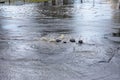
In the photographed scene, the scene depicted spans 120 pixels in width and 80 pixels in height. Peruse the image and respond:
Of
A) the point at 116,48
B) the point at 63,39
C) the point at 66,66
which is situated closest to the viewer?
the point at 66,66

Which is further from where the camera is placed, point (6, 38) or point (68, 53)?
point (6, 38)

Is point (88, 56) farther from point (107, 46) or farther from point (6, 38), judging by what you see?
point (6, 38)

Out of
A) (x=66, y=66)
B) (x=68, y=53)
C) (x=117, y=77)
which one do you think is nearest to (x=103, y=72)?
(x=117, y=77)

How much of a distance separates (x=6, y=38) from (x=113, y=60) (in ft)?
16.4

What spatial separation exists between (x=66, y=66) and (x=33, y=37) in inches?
190

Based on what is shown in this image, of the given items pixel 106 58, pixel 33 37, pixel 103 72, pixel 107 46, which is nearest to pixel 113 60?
pixel 106 58

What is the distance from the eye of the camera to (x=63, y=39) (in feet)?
39.8

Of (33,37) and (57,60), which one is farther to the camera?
(33,37)

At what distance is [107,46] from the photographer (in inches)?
419

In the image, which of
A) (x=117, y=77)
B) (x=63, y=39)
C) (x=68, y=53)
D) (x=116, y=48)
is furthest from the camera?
(x=63, y=39)

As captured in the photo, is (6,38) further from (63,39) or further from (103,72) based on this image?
(103,72)

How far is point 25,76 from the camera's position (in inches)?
279

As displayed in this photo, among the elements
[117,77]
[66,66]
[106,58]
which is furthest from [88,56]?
[117,77]

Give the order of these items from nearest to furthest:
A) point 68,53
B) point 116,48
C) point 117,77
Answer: point 117,77 < point 68,53 < point 116,48
